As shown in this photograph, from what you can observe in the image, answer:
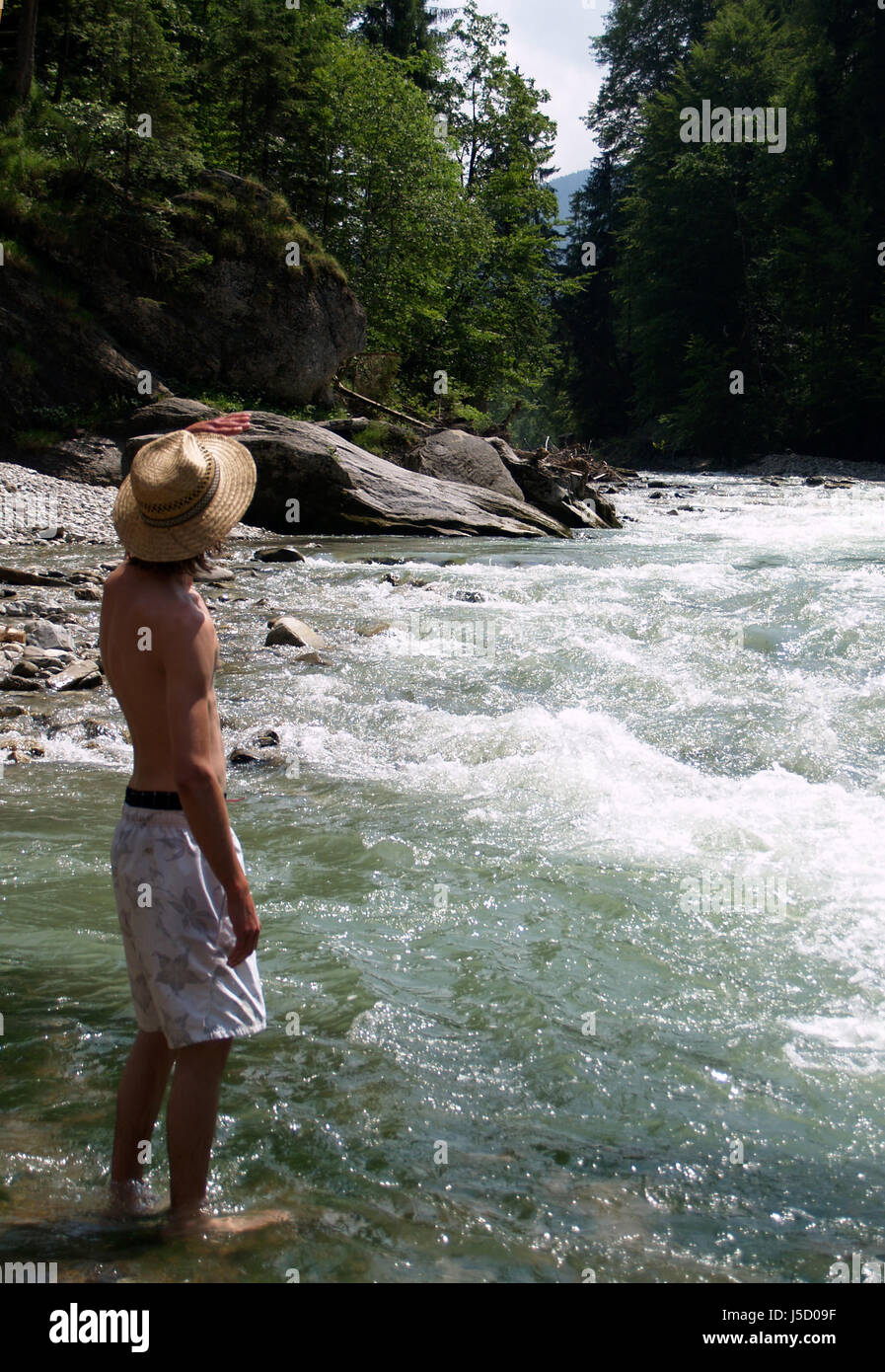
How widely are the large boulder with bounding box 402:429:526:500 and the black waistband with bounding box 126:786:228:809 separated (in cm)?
1913

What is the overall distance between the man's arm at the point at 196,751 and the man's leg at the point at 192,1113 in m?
0.40

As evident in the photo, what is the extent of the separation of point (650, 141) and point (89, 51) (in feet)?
108

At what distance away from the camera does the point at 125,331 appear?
22.4 metres

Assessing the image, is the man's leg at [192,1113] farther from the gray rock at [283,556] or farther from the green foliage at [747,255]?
the green foliage at [747,255]

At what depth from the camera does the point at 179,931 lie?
2.78 meters

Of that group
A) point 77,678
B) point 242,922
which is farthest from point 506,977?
point 77,678

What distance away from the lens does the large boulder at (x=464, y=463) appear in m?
21.8

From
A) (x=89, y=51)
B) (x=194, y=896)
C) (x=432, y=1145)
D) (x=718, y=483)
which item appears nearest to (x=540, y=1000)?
(x=432, y=1145)

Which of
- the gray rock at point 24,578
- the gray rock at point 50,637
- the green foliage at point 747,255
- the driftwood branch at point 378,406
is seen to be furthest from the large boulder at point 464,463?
the green foliage at point 747,255

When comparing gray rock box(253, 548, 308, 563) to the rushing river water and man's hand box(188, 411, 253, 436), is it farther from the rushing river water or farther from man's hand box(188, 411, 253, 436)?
man's hand box(188, 411, 253, 436)

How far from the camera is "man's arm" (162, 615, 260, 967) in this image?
2.67 m

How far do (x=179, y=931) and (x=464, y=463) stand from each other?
65.4 feet

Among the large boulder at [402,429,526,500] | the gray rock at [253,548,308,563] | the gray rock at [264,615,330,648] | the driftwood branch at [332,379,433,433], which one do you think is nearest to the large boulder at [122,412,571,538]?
the large boulder at [402,429,526,500]
